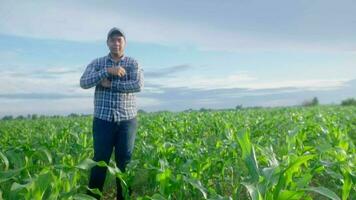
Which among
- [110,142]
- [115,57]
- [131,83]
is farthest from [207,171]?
[115,57]

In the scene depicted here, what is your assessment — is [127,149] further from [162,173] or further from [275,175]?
[275,175]

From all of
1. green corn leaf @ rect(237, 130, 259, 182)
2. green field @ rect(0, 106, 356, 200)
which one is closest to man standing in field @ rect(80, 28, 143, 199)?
green field @ rect(0, 106, 356, 200)

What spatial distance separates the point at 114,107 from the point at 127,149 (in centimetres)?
49

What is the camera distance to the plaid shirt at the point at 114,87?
5.08m

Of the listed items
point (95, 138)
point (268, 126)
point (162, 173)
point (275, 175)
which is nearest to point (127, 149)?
point (95, 138)

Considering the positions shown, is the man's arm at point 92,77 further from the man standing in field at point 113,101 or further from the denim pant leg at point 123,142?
the denim pant leg at point 123,142

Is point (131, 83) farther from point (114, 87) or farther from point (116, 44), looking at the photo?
point (116, 44)

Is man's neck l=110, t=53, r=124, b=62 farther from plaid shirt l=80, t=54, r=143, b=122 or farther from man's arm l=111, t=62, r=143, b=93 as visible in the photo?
man's arm l=111, t=62, r=143, b=93

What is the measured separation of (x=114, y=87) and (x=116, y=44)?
464mm

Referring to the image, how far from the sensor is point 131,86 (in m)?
5.09

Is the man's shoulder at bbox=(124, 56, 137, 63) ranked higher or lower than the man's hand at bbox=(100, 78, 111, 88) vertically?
higher

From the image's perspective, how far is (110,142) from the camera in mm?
5184

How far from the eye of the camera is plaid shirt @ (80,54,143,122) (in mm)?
5078

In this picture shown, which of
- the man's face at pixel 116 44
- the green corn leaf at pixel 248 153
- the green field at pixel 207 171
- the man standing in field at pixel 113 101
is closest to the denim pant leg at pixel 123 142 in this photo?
the man standing in field at pixel 113 101
